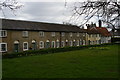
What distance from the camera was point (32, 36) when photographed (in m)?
42.2

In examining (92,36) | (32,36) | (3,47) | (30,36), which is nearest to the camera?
(3,47)

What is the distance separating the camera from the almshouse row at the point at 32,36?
36.3m

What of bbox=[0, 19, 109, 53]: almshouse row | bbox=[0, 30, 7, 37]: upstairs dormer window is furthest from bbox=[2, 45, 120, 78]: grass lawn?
bbox=[0, 30, 7, 37]: upstairs dormer window

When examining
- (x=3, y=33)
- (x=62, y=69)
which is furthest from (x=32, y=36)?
(x=62, y=69)

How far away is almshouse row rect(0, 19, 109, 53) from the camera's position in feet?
119

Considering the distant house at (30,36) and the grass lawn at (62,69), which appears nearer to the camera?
the grass lawn at (62,69)

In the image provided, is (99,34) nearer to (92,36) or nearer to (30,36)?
(92,36)

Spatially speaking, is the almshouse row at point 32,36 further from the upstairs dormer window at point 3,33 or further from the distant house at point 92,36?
the distant house at point 92,36

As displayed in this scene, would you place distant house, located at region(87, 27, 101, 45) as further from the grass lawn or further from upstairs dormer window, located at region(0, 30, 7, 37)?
the grass lawn

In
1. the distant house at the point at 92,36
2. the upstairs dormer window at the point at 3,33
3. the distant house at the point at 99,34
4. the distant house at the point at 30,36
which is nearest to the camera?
the upstairs dormer window at the point at 3,33

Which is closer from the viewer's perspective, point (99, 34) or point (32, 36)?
point (32, 36)

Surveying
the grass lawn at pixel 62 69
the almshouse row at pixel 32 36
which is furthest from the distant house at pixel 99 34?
the grass lawn at pixel 62 69

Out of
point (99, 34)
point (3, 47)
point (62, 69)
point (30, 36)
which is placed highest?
point (99, 34)

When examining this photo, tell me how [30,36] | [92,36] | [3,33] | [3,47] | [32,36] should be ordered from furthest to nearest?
1. [92,36]
2. [32,36]
3. [30,36]
4. [3,47]
5. [3,33]
